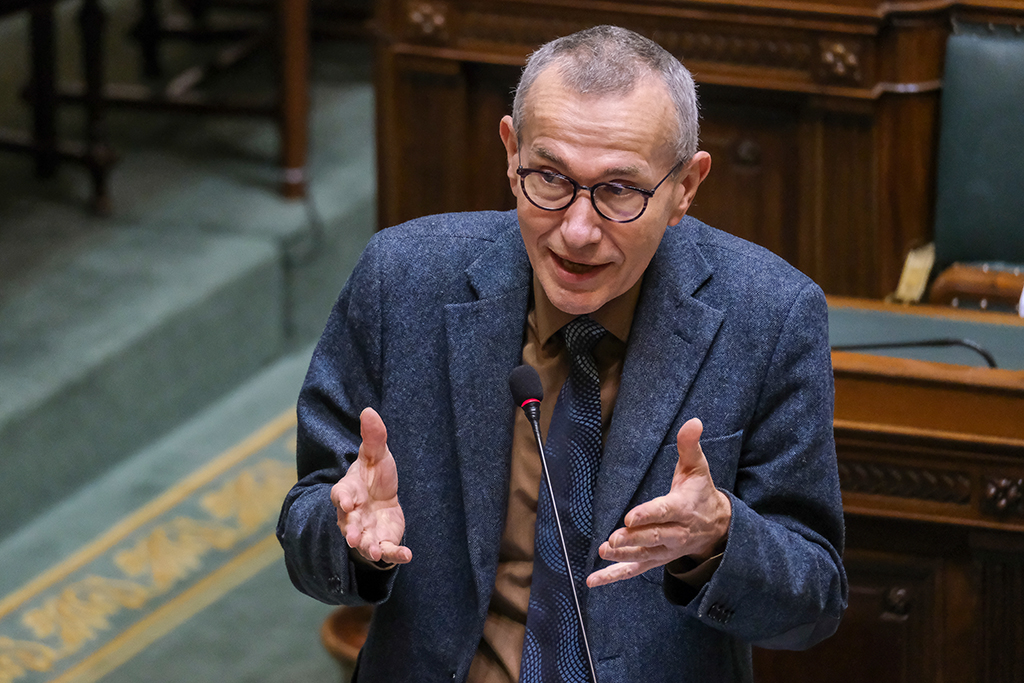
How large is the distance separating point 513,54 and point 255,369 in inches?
56.3

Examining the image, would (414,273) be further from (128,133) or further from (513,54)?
(128,133)

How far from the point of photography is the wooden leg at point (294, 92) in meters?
4.18

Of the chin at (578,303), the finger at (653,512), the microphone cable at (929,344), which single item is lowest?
the microphone cable at (929,344)

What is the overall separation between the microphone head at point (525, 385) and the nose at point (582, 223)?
0.15m

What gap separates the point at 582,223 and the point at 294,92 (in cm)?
304

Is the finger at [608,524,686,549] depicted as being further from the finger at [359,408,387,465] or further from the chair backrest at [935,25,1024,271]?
the chair backrest at [935,25,1024,271]

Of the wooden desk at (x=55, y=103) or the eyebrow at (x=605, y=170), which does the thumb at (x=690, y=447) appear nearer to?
the eyebrow at (x=605, y=170)

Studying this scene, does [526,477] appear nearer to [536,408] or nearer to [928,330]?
[536,408]

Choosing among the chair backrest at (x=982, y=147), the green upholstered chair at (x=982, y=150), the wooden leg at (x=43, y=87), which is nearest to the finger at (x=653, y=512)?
the green upholstered chair at (x=982, y=150)

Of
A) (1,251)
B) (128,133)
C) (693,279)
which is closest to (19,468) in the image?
(1,251)

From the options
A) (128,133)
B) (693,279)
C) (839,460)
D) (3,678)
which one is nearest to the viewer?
(693,279)

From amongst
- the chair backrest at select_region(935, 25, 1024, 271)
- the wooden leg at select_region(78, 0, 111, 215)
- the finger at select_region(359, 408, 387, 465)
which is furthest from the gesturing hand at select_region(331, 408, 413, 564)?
the wooden leg at select_region(78, 0, 111, 215)

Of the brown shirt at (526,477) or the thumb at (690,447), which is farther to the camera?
the brown shirt at (526,477)

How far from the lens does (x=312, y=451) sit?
5.16 ft
